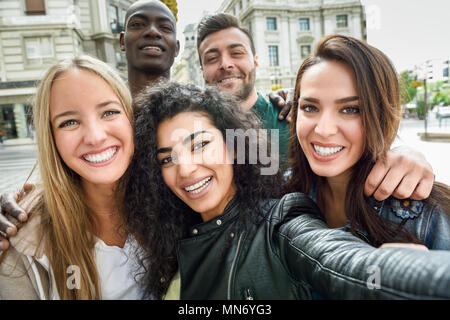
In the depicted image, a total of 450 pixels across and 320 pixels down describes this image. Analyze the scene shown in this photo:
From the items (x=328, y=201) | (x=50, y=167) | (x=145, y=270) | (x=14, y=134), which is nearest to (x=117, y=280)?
(x=145, y=270)

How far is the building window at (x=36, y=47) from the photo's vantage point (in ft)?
28.5

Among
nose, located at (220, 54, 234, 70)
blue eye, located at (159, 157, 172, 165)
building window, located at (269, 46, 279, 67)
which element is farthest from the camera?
building window, located at (269, 46, 279, 67)

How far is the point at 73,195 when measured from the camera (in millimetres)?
1615

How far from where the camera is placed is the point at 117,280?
153 centimetres

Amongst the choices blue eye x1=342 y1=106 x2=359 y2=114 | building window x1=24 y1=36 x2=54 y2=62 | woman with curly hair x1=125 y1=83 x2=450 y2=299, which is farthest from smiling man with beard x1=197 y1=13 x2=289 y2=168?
building window x1=24 y1=36 x2=54 y2=62

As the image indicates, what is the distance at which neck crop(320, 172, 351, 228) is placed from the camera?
1.62 metres

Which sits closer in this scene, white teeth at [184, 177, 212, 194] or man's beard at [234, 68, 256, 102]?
white teeth at [184, 177, 212, 194]

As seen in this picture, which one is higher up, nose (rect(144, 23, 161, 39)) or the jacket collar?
nose (rect(144, 23, 161, 39))

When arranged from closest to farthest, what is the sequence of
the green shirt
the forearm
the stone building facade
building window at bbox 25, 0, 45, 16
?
1. the forearm
2. the green shirt
3. building window at bbox 25, 0, 45, 16
4. the stone building facade

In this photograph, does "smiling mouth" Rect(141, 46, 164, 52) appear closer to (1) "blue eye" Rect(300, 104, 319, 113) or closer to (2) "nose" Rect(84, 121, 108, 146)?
(2) "nose" Rect(84, 121, 108, 146)

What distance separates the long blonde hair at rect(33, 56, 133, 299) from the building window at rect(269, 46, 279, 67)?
26.8 m

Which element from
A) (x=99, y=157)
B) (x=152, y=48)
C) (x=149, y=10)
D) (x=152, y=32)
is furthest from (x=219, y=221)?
(x=149, y=10)

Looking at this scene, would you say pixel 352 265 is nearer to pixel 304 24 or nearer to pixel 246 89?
pixel 246 89

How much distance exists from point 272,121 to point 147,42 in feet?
5.38
